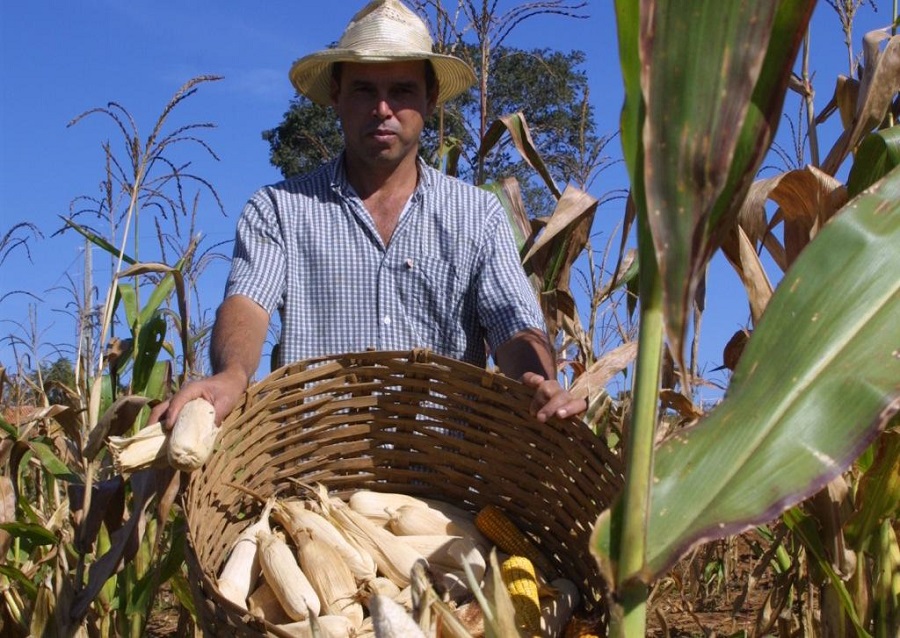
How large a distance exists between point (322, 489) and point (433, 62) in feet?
4.43

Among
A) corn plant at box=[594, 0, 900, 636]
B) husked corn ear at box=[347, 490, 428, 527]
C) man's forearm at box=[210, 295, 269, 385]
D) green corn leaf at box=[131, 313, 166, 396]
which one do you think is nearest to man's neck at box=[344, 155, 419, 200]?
man's forearm at box=[210, 295, 269, 385]

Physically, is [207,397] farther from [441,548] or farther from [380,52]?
[380,52]

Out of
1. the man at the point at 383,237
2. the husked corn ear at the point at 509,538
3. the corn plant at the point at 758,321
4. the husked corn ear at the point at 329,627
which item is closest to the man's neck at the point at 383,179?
the man at the point at 383,237

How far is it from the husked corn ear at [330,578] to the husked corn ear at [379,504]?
21 cm

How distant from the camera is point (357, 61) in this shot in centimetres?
274

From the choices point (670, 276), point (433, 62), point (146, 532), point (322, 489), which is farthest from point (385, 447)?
point (670, 276)

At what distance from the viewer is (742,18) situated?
0.98 meters

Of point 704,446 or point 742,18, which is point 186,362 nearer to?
point 704,446

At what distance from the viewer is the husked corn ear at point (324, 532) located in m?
2.03

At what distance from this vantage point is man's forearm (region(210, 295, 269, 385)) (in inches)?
88.2

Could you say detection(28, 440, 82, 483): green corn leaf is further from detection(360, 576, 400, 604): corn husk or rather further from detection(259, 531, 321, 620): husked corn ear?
detection(360, 576, 400, 604): corn husk

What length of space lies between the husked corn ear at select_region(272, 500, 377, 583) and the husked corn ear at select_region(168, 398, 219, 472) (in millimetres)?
376

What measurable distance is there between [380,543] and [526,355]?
0.69m

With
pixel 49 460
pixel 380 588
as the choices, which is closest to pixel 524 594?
pixel 380 588
